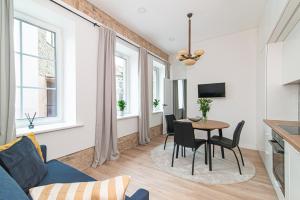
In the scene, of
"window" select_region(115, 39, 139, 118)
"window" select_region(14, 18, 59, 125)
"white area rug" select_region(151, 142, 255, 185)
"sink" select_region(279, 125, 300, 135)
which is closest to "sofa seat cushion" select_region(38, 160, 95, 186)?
"window" select_region(14, 18, 59, 125)

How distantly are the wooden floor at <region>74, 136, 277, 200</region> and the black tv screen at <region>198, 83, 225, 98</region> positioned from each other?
169 centimetres

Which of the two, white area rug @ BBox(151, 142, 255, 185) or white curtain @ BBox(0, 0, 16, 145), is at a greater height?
white curtain @ BBox(0, 0, 16, 145)

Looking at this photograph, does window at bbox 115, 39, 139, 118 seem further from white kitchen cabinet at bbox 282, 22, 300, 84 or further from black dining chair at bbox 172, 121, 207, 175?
white kitchen cabinet at bbox 282, 22, 300, 84

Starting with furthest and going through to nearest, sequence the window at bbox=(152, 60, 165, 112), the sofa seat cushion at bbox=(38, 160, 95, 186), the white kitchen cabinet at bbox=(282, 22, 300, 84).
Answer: the window at bbox=(152, 60, 165, 112), the white kitchen cabinet at bbox=(282, 22, 300, 84), the sofa seat cushion at bbox=(38, 160, 95, 186)

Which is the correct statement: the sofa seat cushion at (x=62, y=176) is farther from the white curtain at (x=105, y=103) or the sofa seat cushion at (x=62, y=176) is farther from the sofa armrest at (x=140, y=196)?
the white curtain at (x=105, y=103)

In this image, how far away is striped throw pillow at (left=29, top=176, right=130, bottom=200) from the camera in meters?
0.70

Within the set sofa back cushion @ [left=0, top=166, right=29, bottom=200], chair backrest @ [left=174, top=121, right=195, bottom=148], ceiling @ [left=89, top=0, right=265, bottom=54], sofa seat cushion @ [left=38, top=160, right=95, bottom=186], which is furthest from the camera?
ceiling @ [left=89, top=0, right=265, bottom=54]

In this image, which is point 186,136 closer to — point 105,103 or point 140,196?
point 105,103

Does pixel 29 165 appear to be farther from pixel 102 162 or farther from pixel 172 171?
pixel 172 171

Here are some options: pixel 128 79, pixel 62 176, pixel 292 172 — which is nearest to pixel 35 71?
pixel 62 176

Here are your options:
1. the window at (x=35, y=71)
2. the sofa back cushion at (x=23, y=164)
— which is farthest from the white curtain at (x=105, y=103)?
the sofa back cushion at (x=23, y=164)

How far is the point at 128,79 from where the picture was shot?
13.2 feet

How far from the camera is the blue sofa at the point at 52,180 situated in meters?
0.61

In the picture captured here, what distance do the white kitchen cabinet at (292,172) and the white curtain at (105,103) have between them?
8.03 feet
